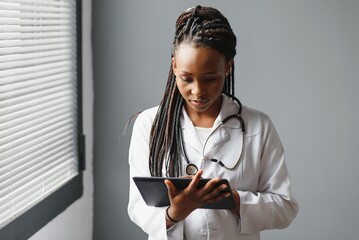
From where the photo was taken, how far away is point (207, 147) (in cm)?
176

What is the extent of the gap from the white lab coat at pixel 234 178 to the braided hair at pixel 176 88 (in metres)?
0.03

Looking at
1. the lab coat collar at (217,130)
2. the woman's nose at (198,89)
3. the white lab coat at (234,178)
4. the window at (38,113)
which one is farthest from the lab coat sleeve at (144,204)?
the window at (38,113)

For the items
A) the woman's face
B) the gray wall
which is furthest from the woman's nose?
the gray wall

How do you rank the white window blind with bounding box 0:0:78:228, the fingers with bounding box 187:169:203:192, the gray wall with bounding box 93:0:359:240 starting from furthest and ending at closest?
the gray wall with bounding box 93:0:359:240
the white window blind with bounding box 0:0:78:228
the fingers with bounding box 187:169:203:192

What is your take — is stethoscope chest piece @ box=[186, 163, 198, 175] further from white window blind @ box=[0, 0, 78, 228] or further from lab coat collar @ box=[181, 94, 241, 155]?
white window blind @ box=[0, 0, 78, 228]

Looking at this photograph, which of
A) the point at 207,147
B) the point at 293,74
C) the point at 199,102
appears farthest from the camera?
the point at 293,74

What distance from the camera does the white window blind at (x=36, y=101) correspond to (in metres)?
2.10

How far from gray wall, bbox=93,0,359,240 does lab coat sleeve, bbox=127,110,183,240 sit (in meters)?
1.05

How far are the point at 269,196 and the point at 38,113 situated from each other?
110 centimetres

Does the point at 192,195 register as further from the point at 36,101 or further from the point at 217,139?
the point at 36,101

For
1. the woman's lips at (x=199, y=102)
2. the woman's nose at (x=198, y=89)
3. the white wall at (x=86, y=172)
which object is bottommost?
the white wall at (x=86, y=172)

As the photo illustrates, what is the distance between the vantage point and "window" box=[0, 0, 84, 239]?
210cm

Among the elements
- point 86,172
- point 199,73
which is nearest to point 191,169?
point 199,73

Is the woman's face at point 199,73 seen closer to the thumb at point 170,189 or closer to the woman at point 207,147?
the woman at point 207,147
